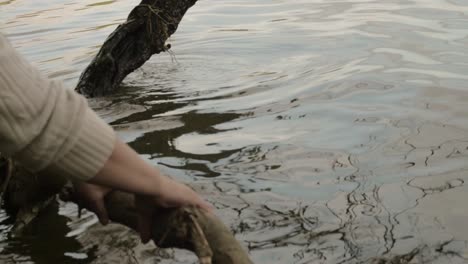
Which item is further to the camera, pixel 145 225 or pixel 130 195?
pixel 130 195

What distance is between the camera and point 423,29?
7.41 metres

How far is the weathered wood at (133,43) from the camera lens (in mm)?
5520

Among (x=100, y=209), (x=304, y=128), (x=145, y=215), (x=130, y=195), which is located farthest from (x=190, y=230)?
(x=304, y=128)

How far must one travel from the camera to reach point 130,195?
273 centimetres

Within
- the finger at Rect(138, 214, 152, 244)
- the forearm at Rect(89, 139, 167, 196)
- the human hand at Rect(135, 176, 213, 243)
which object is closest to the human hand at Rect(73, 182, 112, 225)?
the finger at Rect(138, 214, 152, 244)

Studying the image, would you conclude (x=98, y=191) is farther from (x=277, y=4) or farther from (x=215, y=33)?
(x=277, y=4)

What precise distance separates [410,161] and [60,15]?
7.19m

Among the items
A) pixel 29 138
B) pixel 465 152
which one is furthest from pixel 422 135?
pixel 29 138

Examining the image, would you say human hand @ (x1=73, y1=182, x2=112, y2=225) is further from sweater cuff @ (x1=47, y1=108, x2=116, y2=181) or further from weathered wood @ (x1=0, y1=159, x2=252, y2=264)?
sweater cuff @ (x1=47, y1=108, x2=116, y2=181)

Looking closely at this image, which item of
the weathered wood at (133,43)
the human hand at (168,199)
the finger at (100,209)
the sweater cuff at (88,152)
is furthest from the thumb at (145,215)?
the weathered wood at (133,43)

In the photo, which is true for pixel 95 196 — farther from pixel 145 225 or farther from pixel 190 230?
pixel 190 230

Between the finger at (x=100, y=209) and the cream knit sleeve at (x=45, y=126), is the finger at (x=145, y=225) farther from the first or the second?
the cream knit sleeve at (x=45, y=126)

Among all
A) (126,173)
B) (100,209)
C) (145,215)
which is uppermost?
(126,173)

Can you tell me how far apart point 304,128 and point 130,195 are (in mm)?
2411
